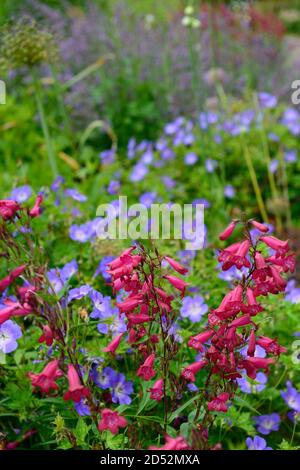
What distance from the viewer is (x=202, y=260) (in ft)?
9.11

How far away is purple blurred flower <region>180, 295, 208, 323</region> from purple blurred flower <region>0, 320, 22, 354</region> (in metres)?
0.59

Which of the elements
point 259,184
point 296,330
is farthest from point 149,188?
point 296,330

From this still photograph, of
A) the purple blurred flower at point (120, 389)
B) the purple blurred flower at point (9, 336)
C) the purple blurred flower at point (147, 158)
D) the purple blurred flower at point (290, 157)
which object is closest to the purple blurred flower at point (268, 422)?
the purple blurred flower at point (120, 389)

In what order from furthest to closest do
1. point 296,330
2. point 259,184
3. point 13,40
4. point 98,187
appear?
point 259,184
point 98,187
point 13,40
point 296,330

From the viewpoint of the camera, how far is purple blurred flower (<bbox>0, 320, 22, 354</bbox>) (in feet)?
6.41

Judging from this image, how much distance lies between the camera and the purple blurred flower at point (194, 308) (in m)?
2.30

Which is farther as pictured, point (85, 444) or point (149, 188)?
point (149, 188)

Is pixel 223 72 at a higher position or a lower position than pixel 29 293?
lower

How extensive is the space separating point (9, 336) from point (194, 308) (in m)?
0.65

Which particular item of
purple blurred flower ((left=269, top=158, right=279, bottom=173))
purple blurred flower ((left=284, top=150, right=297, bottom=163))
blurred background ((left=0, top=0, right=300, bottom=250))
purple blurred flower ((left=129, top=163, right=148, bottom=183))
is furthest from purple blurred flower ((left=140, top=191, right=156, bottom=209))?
purple blurred flower ((left=284, top=150, right=297, bottom=163))

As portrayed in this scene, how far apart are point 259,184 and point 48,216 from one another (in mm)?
1860

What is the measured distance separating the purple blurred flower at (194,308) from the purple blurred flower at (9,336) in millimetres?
586

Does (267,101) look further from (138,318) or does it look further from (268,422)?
(138,318)
